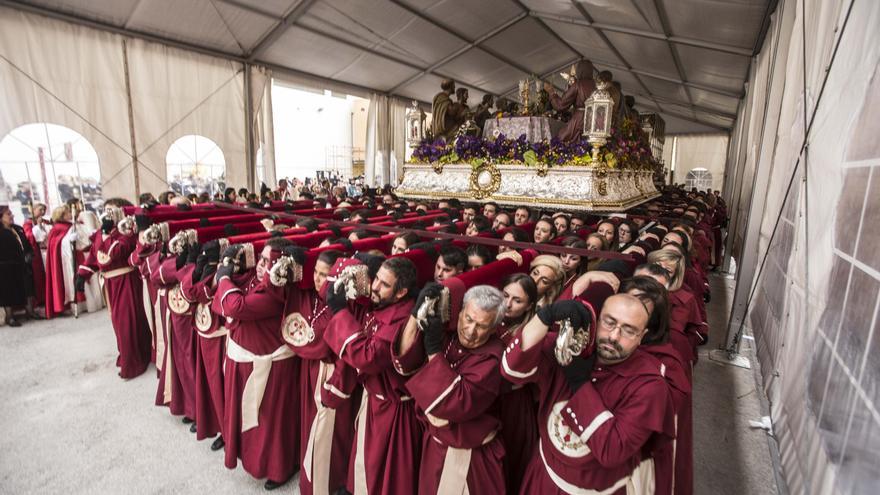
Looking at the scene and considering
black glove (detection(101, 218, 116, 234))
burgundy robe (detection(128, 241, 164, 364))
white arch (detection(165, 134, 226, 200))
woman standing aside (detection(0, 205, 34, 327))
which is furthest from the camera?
white arch (detection(165, 134, 226, 200))

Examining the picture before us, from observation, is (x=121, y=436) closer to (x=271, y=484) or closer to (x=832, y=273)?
(x=271, y=484)

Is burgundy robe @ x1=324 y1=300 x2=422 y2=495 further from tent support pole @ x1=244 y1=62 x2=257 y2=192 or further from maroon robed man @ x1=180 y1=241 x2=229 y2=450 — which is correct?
tent support pole @ x1=244 y1=62 x2=257 y2=192

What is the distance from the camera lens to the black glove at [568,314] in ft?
4.92

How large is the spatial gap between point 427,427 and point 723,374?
A: 14.1ft

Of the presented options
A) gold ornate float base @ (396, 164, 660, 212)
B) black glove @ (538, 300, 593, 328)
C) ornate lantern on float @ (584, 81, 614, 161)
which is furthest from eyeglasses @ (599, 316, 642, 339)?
ornate lantern on float @ (584, 81, 614, 161)

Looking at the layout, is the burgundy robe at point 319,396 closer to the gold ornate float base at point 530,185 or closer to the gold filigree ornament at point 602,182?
the gold ornate float base at point 530,185

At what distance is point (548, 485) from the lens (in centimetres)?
174

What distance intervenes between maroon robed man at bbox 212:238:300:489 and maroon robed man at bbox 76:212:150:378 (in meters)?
2.15

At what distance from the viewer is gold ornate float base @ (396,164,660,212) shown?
6.96 metres

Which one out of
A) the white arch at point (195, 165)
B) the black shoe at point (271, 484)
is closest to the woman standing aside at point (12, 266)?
the white arch at point (195, 165)

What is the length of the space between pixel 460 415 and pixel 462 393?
0.10 m

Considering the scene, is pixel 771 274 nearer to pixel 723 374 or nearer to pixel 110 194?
pixel 723 374

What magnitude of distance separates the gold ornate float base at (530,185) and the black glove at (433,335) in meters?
5.74

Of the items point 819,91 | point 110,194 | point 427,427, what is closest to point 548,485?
point 427,427
